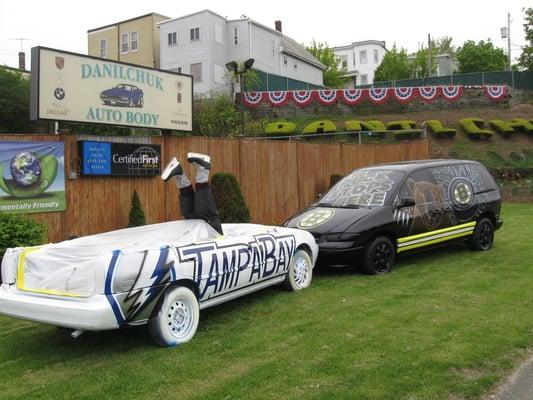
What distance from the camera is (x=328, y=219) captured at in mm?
8438

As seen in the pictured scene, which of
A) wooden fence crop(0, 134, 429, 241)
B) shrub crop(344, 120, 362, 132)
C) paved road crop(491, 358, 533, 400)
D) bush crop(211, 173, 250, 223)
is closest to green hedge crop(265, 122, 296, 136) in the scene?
shrub crop(344, 120, 362, 132)

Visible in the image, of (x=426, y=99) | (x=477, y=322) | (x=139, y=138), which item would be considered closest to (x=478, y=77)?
(x=426, y=99)

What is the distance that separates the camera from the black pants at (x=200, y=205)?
6391 mm

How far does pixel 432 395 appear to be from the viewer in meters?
3.95

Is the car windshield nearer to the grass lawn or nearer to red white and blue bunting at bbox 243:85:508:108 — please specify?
the grass lawn

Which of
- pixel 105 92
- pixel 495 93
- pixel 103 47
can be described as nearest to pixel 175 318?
pixel 105 92

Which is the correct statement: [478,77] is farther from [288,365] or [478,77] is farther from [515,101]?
[288,365]

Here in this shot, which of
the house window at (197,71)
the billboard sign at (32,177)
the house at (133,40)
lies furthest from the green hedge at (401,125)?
the billboard sign at (32,177)

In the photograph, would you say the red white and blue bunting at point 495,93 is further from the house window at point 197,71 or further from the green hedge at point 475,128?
the house window at point 197,71

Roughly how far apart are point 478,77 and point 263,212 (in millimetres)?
30578

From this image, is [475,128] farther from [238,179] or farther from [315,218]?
[315,218]

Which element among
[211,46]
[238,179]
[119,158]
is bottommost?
[238,179]

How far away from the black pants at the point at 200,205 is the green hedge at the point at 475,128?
23680 millimetres

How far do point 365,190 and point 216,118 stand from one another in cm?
2124
